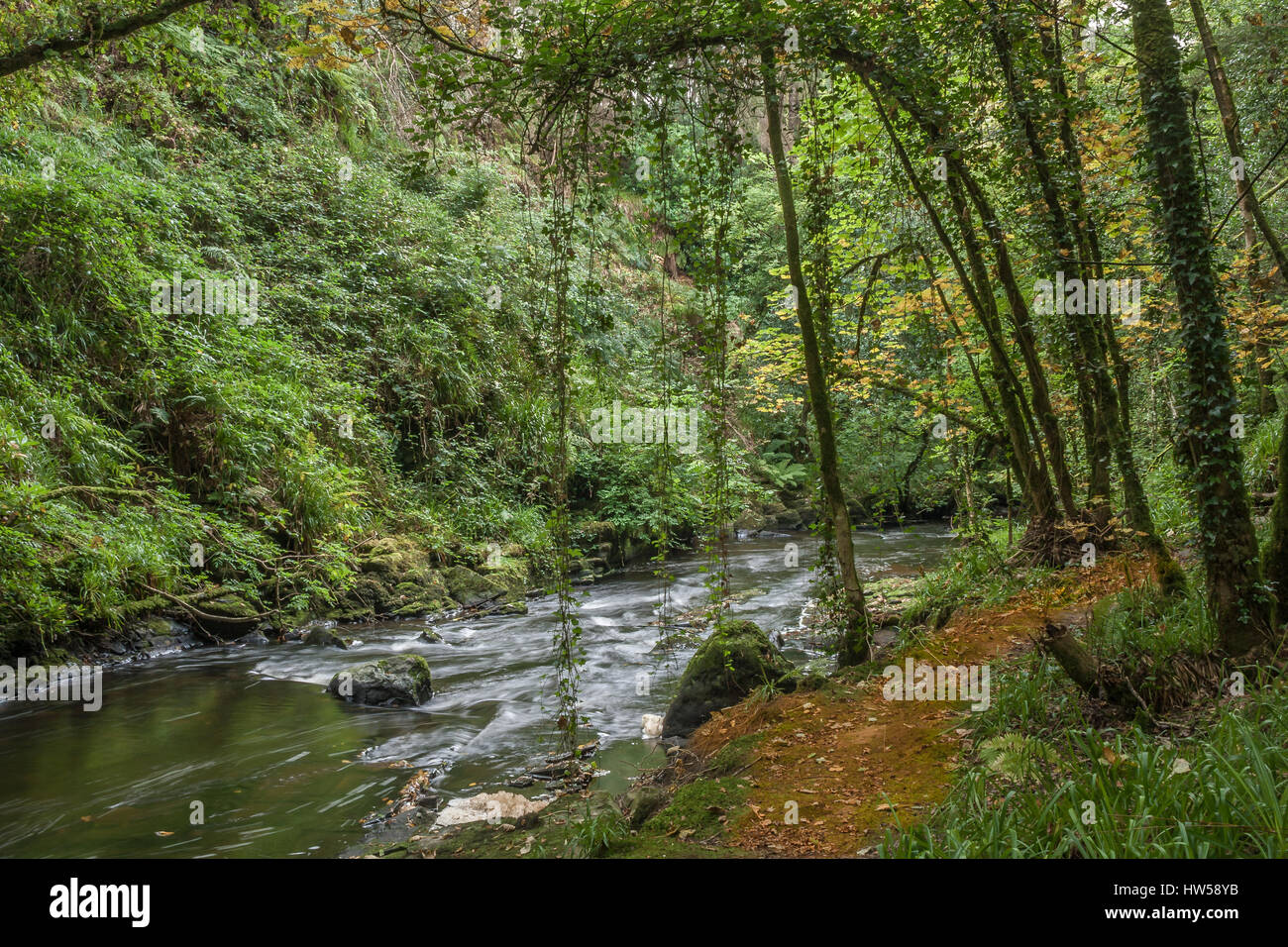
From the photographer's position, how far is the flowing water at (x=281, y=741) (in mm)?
4902

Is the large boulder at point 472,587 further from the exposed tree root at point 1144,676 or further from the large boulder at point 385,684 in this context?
the exposed tree root at point 1144,676

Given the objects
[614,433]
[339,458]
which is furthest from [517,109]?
[614,433]

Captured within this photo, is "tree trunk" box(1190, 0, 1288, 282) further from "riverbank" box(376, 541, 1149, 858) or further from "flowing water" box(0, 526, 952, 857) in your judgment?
"flowing water" box(0, 526, 952, 857)

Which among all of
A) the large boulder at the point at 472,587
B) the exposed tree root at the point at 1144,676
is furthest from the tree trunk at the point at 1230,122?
the large boulder at the point at 472,587

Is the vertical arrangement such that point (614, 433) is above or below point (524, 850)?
above

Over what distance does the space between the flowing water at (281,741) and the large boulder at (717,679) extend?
26cm

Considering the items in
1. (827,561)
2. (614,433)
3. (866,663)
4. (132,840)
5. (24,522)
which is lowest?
(132,840)

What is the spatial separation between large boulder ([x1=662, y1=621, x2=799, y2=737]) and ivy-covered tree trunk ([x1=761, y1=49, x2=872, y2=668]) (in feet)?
2.10

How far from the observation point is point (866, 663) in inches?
228

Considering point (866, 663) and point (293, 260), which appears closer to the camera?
point (866, 663)

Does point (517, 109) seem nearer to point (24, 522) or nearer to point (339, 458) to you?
point (24, 522)

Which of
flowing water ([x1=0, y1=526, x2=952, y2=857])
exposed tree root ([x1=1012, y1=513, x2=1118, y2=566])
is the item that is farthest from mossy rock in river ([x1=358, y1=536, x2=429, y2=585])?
exposed tree root ([x1=1012, y1=513, x2=1118, y2=566])

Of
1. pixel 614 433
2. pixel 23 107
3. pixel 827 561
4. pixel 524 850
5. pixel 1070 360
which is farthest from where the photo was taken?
pixel 614 433
